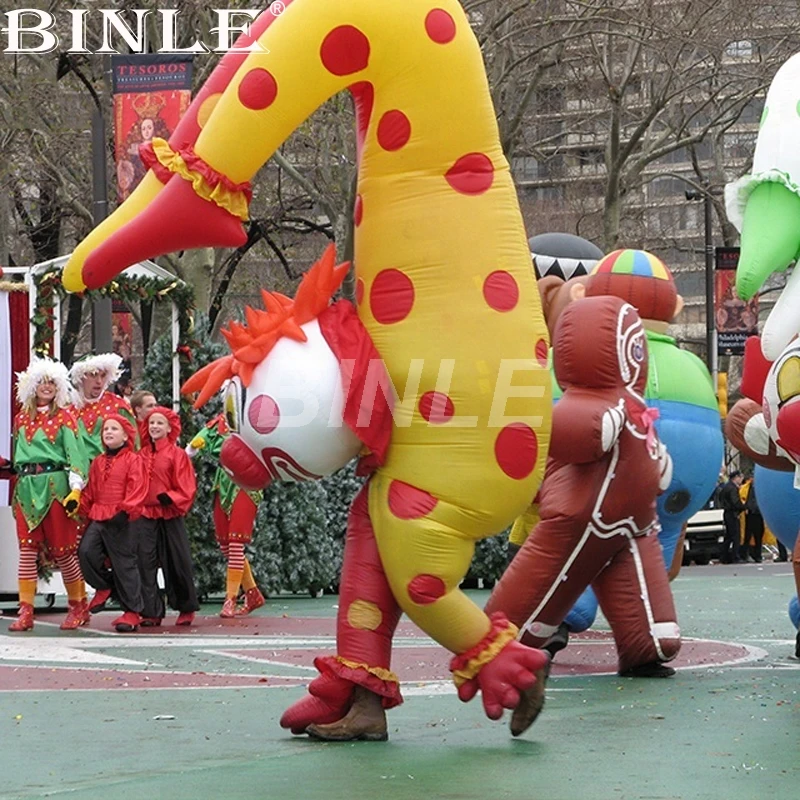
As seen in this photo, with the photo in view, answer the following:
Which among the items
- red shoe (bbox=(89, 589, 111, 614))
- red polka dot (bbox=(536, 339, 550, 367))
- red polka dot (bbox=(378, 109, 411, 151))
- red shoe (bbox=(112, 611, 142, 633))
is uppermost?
red polka dot (bbox=(378, 109, 411, 151))

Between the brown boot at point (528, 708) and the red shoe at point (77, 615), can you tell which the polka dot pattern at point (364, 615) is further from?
the red shoe at point (77, 615)

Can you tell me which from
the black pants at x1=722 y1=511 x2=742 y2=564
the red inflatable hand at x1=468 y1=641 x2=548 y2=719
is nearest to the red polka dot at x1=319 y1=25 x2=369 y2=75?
the red inflatable hand at x1=468 y1=641 x2=548 y2=719

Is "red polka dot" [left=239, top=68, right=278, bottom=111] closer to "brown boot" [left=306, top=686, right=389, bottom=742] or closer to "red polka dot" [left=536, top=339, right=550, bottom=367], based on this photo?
"red polka dot" [left=536, top=339, right=550, bottom=367]

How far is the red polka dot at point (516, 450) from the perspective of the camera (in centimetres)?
687

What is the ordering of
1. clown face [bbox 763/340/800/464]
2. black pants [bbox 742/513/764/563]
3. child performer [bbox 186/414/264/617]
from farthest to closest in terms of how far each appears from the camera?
1. black pants [bbox 742/513/764/563]
2. child performer [bbox 186/414/264/617]
3. clown face [bbox 763/340/800/464]

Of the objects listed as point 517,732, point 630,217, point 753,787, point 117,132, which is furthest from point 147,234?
point 630,217

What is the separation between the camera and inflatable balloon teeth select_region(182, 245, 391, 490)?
6.82 m

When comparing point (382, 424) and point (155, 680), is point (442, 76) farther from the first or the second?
point (155, 680)

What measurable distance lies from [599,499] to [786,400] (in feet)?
4.40

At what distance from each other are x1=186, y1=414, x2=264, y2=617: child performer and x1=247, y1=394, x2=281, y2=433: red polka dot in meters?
7.14

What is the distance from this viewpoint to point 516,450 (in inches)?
272

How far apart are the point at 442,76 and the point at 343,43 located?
1.30ft

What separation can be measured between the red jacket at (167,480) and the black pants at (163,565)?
10 centimetres

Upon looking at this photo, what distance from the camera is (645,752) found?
6734 millimetres
